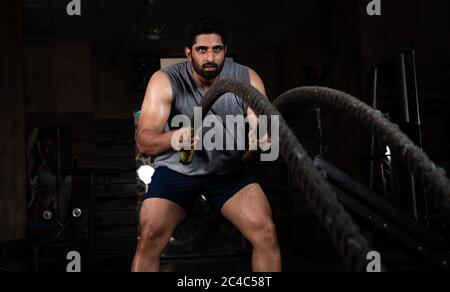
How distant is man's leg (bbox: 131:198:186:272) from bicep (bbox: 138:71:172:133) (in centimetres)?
37

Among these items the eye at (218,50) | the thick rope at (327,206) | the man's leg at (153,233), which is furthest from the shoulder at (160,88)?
the thick rope at (327,206)

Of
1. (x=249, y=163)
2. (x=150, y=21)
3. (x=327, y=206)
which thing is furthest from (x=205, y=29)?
(x=150, y=21)

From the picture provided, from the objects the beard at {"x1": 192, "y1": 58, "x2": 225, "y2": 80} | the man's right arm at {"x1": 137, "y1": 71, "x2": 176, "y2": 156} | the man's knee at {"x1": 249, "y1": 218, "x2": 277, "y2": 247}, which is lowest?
the man's knee at {"x1": 249, "y1": 218, "x2": 277, "y2": 247}

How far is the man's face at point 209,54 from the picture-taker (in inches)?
112

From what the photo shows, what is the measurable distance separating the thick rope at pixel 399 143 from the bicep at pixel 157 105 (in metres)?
1.27

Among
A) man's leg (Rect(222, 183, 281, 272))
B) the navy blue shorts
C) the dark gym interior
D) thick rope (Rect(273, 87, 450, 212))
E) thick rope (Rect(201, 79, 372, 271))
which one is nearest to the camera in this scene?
thick rope (Rect(201, 79, 372, 271))

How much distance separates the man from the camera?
2699 mm

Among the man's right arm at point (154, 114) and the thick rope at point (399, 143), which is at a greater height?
the man's right arm at point (154, 114)

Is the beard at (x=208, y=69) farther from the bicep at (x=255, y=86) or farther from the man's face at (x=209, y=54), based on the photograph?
the bicep at (x=255, y=86)

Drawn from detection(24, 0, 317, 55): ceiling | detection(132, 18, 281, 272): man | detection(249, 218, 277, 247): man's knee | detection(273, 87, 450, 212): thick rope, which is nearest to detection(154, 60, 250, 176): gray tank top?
detection(132, 18, 281, 272): man

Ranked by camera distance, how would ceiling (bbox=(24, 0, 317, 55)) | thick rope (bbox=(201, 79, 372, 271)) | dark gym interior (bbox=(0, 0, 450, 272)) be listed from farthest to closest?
ceiling (bbox=(24, 0, 317, 55))
dark gym interior (bbox=(0, 0, 450, 272))
thick rope (bbox=(201, 79, 372, 271))

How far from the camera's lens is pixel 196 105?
114 inches

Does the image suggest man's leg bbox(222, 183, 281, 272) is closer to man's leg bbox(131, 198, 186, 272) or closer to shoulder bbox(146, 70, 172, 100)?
man's leg bbox(131, 198, 186, 272)

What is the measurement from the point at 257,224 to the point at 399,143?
4.58 ft
